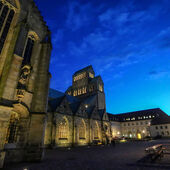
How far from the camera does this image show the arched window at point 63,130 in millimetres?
27700

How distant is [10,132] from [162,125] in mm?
72106

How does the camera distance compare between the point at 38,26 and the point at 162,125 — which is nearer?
the point at 38,26

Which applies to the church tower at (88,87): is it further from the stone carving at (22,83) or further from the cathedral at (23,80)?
the stone carving at (22,83)

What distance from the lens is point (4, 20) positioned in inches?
496

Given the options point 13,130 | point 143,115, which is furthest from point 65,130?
point 143,115

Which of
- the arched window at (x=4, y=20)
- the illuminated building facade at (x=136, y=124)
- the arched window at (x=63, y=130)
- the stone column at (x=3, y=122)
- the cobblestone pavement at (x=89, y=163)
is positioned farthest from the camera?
the illuminated building facade at (x=136, y=124)

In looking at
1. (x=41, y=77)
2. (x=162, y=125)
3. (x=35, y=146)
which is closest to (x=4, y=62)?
(x=41, y=77)

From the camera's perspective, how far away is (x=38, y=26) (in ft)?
49.9

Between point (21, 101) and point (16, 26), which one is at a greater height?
point (16, 26)

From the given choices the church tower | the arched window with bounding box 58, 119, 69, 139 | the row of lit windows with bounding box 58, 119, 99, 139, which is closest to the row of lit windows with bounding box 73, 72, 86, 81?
the church tower

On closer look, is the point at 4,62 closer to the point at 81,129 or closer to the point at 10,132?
the point at 10,132

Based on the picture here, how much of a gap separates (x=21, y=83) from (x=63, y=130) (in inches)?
802

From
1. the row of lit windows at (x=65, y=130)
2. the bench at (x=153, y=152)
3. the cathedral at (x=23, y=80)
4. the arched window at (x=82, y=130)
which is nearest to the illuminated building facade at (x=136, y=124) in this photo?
the arched window at (x=82, y=130)

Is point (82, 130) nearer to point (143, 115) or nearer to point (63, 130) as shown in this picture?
point (63, 130)
